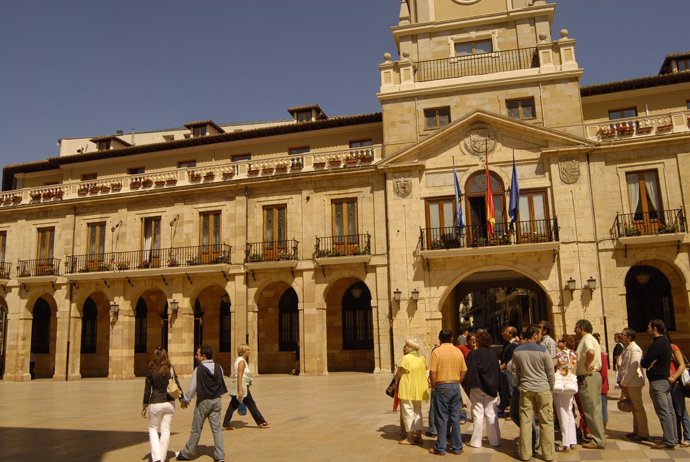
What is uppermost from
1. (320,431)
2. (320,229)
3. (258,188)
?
(258,188)

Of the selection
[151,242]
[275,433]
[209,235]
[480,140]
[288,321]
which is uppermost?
[480,140]

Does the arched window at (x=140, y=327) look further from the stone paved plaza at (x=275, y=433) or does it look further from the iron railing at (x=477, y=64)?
the iron railing at (x=477, y=64)

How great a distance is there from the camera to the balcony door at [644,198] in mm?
21964

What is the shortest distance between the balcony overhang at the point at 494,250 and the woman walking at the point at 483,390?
1352 centimetres

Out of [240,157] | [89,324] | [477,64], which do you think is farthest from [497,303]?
[89,324]

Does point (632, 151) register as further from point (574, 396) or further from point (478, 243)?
point (574, 396)

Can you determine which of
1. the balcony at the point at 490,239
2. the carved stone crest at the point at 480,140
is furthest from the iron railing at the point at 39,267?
the carved stone crest at the point at 480,140

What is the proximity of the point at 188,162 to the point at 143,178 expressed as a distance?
2.66 metres

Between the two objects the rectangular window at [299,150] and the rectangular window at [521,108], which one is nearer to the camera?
the rectangular window at [521,108]

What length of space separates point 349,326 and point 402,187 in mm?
7519

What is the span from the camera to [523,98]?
2428cm

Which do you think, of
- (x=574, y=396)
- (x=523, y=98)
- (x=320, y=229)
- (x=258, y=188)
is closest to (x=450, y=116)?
(x=523, y=98)

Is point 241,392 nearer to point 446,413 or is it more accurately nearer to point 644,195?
point 446,413

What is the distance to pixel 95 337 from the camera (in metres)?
32.0
